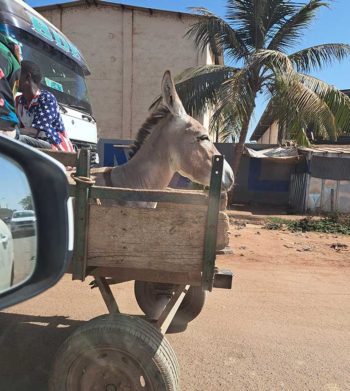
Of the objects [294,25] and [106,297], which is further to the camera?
[294,25]

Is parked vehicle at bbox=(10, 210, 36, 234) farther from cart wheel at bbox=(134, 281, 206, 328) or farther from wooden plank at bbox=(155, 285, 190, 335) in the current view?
cart wheel at bbox=(134, 281, 206, 328)

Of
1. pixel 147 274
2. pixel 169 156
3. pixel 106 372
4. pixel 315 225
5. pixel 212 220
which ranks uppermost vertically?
pixel 169 156

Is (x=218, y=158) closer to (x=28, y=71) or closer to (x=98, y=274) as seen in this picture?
(x=98, y=274)

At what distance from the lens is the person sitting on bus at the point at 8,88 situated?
9.48 feet

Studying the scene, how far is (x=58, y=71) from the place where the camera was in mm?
7051

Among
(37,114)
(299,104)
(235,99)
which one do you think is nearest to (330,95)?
(299,104)

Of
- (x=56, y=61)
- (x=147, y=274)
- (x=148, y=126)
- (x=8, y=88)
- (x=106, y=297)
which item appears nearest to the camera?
(x=147, y=274)

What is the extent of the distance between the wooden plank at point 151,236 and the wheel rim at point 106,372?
1.71 ft

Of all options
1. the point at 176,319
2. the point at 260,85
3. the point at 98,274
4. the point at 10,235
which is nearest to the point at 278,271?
the point at 176,319

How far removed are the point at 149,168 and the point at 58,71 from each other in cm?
433

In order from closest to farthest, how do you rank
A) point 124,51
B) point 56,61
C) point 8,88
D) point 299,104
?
point 8,88 < point 56,61 < point 299,104 < point 124,51

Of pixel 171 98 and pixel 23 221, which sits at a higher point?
pixel 171 98

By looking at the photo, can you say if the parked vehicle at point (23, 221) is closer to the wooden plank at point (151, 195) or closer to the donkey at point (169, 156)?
the wooden plank at point (151, 195)

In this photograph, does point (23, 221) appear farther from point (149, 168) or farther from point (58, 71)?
point (58, 71)
